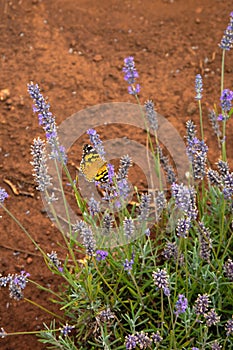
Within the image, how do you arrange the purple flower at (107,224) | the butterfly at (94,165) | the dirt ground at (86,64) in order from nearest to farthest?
1. the butterfly at (94,165)
2. the purple flower at (107,224)
3. the dirt ground at (86,64)

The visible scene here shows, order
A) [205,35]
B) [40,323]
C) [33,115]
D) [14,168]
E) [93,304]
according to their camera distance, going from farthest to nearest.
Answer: [205,35]
[33,115]
[14,168]
[40,323]
[93,304]

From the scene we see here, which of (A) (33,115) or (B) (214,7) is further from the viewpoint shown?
(B) (214,7)

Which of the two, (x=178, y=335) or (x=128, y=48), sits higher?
(x=128, y=48)

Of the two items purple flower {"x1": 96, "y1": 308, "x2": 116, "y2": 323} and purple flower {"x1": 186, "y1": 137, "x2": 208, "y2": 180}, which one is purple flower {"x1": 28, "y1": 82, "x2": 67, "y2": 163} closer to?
purple flower {"x1": 186, "y1": 137, "x2": 208, "y2": 180}

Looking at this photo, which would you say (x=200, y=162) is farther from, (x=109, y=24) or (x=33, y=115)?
(x=109, y=24)

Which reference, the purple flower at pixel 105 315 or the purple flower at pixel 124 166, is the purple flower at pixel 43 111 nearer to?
the purple flower at pixel 124 166

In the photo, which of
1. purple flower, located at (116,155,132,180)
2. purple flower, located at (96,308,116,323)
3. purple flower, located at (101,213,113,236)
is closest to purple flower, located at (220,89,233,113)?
purple flower, located at (116,155,132,180)

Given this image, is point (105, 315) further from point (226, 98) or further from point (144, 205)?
point (226, 98)

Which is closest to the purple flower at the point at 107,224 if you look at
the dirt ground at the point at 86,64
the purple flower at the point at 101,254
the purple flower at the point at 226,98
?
the purple flower at the point at 101,254

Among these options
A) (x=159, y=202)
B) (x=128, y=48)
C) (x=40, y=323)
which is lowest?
(x=40, y=323)

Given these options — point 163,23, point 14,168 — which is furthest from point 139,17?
point 14,168
